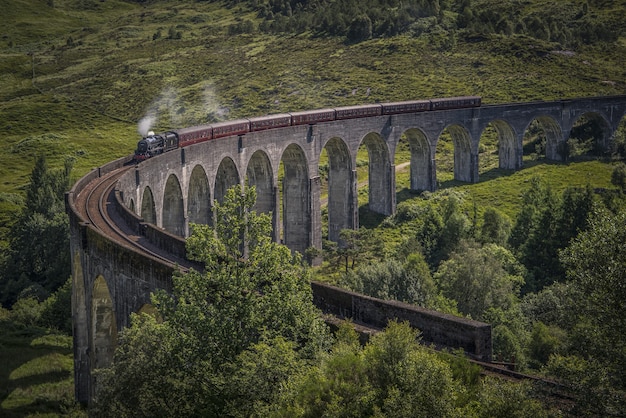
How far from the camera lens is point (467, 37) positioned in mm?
117812

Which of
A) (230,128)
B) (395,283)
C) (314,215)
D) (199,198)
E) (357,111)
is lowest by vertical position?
(314,215)

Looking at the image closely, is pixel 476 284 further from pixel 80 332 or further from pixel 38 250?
pixel 38 250

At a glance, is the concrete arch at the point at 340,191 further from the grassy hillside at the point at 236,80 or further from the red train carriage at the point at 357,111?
the grassy hillside at the point at 236,80

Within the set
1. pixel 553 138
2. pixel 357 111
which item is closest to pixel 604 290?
pixel 357 111

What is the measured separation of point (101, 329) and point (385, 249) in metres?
28.2

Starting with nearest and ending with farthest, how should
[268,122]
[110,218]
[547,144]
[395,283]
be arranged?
[110,218] < [395,283] < [268,122] < [547,144]

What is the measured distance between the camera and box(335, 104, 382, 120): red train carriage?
68.8 meters

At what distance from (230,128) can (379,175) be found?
54.8ft

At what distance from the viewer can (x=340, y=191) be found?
6831 centimetres

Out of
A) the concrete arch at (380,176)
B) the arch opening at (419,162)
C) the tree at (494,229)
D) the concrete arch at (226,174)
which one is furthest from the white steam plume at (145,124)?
the tree at (494,229)

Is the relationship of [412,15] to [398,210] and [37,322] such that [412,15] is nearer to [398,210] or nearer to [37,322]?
[398,210]

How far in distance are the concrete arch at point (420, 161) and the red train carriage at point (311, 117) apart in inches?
405

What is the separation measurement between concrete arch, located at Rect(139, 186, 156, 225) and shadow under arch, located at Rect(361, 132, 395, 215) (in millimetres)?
26392

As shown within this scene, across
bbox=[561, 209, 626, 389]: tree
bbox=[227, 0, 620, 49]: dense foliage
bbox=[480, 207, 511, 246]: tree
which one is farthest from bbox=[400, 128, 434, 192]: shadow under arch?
bbox=[561, 209, 626, 389]: tree
